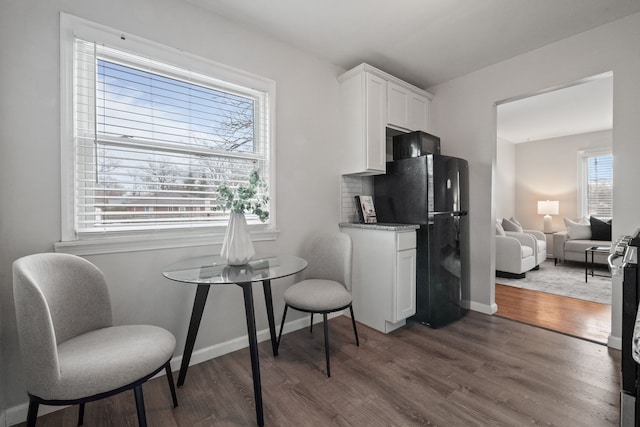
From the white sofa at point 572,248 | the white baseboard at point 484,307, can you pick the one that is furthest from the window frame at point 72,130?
the white sofa at point 572,248

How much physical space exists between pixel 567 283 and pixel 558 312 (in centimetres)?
151

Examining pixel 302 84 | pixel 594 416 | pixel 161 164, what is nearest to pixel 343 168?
pixel 302 84

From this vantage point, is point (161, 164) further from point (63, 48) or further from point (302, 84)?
point (302, 84)

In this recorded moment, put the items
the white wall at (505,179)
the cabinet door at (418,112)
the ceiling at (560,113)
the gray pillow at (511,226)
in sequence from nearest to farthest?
the cabinet door at (418,112) < the ceiling at (560,113) < the gray pillow at (511,226) < the white wall at (505,179)

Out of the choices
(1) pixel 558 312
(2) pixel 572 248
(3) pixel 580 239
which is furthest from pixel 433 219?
(3) pixel 580 239

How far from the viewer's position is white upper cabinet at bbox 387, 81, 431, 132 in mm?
2906

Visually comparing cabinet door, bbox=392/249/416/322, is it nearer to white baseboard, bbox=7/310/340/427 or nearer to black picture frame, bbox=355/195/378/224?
black picture frame, bbox=355/195/378/224

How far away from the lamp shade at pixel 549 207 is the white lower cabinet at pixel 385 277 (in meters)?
5.27

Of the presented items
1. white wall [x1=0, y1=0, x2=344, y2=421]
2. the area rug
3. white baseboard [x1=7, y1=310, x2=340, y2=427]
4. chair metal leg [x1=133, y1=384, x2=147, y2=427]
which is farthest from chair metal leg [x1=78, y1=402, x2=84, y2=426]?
the area rug

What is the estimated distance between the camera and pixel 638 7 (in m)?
2.09

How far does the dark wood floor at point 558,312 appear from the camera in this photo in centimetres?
252

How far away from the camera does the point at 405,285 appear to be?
100 inches

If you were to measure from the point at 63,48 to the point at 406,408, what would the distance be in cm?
271

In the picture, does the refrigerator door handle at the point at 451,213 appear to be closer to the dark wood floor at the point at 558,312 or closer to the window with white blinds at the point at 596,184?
the dark wood floor at the point at 558,312
